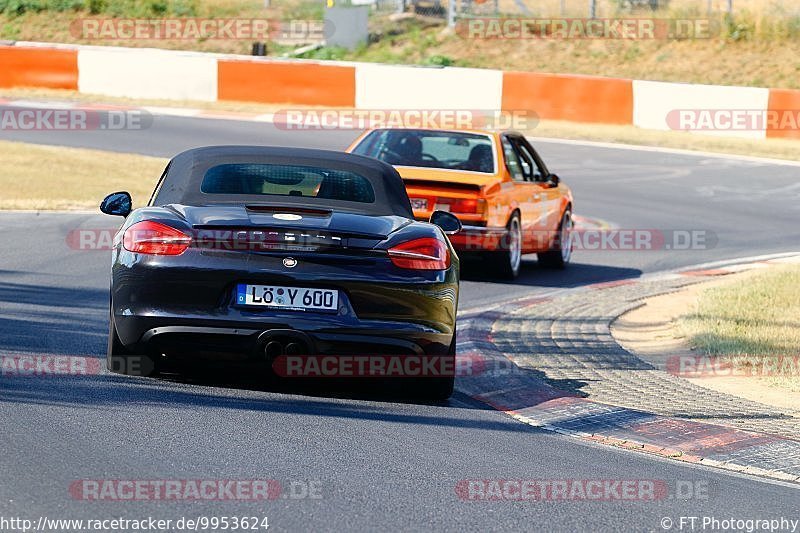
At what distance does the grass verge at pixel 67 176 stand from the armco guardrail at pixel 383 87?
8.81 m

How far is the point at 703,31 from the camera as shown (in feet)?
132

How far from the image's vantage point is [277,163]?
28.4 ft

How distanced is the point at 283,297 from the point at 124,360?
3.46ft

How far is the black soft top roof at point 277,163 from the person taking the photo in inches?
324

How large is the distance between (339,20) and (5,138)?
16.5m

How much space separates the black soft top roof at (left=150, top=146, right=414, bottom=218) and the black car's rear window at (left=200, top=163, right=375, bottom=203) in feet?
0.13

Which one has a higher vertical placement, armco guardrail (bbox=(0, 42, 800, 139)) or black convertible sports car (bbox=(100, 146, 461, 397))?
black convertible sports car (bbox=(100, 146, 461, 397))

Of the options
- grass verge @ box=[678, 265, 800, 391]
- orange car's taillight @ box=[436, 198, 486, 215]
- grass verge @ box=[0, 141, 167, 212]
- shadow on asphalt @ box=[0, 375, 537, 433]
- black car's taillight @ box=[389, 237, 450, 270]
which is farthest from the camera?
grass verge @ box=[0, 141, 167, 212]

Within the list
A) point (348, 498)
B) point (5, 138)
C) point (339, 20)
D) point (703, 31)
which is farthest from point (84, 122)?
point (348, 498)

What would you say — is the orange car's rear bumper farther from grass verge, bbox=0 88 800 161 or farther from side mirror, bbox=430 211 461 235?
grass verge, bbox=0 88 800 161

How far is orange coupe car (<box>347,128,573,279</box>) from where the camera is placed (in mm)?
13758

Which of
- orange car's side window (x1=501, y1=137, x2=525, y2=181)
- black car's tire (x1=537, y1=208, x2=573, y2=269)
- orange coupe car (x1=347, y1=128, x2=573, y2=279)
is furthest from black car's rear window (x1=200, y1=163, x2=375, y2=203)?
black car's tire (x1=537, y1=208, x2=573, y2=269)

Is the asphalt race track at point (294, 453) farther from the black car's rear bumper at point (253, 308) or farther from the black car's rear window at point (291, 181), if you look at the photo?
the black car's rear window at point (291, 181)

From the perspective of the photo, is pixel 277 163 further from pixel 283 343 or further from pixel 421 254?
pixel 283 343
